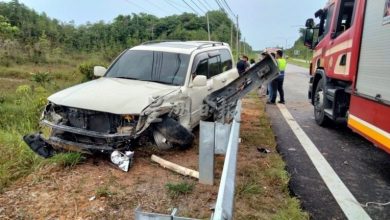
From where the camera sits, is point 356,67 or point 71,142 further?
point 356,67

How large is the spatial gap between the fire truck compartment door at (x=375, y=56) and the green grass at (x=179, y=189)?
8.77ft

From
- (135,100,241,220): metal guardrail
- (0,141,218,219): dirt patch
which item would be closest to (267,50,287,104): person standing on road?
(0,141,218,219): dirt patch

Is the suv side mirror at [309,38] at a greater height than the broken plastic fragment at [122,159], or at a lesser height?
greater

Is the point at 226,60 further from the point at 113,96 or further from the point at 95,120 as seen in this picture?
the point at 95,120

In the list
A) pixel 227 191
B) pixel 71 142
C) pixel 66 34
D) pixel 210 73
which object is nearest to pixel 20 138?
pixel 71 142

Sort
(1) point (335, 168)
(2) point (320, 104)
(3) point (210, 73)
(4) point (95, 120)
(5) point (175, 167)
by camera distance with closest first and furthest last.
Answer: (5) point (175, 167)
(4) point (95, 120)
(1) point (335, 168)
(3) point (210, 73)
(2) point (320, 104)

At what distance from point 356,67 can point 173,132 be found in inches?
121

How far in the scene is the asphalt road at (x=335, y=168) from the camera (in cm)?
437

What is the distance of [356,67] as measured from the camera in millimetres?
5898

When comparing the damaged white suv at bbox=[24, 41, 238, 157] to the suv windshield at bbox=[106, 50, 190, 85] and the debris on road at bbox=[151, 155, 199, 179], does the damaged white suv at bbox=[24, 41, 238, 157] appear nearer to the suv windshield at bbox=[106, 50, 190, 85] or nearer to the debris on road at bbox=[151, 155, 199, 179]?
the suv windshield at bbox=[106, 50, 190, 85]

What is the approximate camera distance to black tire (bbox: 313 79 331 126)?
26.2 feet

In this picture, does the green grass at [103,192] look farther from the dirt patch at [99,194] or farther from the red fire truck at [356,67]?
the red fire truck at [356,67]

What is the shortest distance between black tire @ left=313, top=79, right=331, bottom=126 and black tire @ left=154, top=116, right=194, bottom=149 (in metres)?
3.65

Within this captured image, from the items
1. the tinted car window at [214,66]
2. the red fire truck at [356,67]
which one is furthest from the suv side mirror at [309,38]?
the tinted car window at [214,66]
